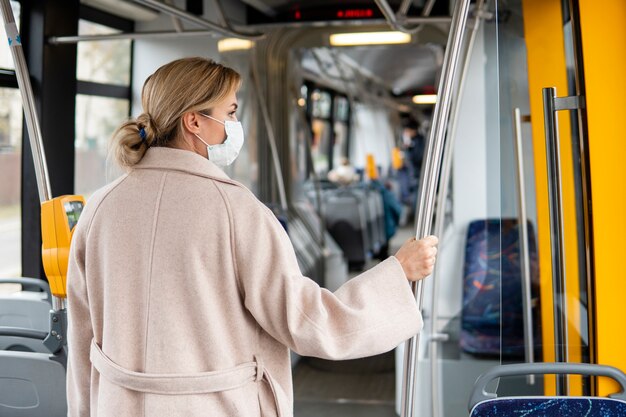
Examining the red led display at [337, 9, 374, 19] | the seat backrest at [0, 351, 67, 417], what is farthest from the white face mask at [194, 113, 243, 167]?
the red led display at [337, 9, 374, 19]

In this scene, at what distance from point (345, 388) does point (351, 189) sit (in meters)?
5.56

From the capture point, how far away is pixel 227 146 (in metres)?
1.83

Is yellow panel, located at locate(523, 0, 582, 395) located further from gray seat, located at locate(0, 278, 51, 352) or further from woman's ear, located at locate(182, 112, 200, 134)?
gray seat, located at locate(0, 278, 51, 352)

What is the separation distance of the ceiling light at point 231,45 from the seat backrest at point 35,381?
3481mm

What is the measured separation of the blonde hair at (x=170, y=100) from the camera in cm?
175

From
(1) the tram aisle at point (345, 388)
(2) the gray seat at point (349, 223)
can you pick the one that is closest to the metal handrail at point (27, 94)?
(1) the tram aisle at point (345, 388)

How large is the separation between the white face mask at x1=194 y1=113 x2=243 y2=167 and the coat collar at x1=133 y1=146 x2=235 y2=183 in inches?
2.0

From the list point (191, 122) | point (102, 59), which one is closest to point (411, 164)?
point (102, 59)

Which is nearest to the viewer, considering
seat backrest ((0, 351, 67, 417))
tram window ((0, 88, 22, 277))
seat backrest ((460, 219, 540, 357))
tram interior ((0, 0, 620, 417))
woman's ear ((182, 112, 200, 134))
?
woman's ear ((182, 112, 200, 134))

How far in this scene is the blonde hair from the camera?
1.75 meters

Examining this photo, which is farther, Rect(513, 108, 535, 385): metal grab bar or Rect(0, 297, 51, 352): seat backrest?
Rect(0, 297, 51, 352): seat backrest

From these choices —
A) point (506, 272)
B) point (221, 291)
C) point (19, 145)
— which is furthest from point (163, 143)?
point (19, 145)

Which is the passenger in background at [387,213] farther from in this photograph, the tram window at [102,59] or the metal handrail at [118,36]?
the metal handrail at [118,36]

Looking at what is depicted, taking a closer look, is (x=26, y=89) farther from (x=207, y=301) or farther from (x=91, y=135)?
(x=91, y=135)
